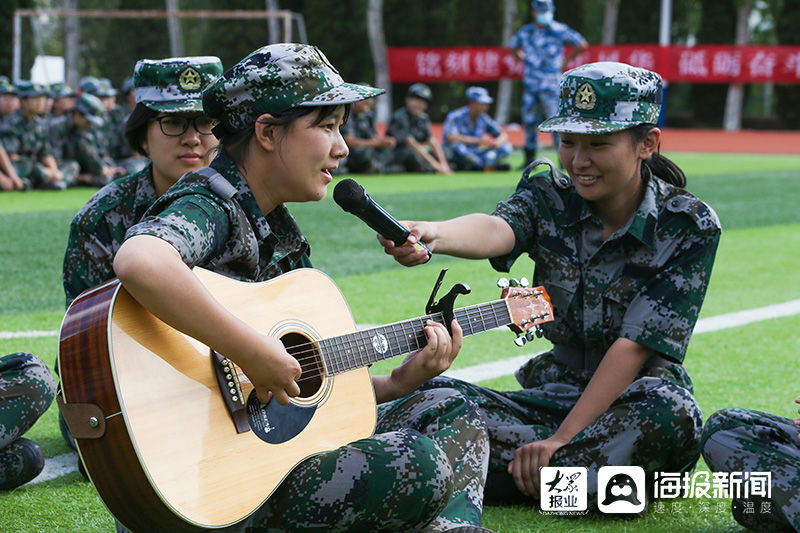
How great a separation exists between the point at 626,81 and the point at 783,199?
10.5 metres

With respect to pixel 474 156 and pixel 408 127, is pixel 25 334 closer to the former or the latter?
pixel 408 127

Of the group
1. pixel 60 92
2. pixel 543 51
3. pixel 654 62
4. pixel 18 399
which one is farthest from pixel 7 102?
pixel 654 62

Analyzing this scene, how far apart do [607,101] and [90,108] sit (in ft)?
42.0

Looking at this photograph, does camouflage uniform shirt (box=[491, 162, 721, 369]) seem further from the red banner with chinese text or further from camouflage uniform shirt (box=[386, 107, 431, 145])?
the red banner with chinese text

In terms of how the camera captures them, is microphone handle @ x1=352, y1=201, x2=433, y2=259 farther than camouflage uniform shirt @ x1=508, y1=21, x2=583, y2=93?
No

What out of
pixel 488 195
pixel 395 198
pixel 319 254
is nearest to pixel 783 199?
pixel 488 195

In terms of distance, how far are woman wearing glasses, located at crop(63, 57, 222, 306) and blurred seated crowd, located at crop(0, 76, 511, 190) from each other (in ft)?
28.8

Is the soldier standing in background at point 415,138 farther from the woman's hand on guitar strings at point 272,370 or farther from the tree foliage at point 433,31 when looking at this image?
the woman's hand on guitar strings at point 272,370

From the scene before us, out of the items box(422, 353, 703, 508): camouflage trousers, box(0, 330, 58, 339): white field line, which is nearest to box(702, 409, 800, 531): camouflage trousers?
box(422, 353, 703, 508): camouflage trousers

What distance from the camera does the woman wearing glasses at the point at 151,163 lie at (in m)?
3.98

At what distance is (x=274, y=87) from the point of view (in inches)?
110

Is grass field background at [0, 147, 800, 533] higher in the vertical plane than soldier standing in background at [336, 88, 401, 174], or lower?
higher

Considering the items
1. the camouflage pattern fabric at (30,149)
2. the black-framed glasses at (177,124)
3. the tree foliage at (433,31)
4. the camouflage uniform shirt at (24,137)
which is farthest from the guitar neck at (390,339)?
the tree foliage at (433,31)

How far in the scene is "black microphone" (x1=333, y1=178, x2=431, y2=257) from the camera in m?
2.90
